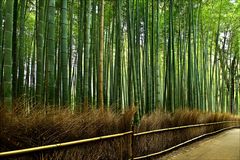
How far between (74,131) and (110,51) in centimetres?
893

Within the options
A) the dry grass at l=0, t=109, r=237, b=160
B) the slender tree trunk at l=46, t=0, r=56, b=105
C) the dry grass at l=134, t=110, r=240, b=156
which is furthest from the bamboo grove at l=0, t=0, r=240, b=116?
the dry grass at l=134, t=110, r=240, b=156

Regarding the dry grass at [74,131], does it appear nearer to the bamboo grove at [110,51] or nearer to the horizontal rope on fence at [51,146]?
the horizontal rope on fence at [51,146]

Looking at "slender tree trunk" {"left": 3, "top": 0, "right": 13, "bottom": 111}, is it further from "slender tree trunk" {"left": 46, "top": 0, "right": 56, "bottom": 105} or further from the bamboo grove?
"slender tree trunk" {"left": 46, "top": 0, "right": 56, "bottom": 105}

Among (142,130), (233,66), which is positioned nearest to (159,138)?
(142,130)

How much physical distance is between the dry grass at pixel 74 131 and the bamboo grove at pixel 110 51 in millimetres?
326

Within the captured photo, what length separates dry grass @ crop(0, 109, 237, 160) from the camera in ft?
9.01

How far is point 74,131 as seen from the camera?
3521 millimetres

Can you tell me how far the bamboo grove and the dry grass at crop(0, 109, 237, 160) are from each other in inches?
12.8

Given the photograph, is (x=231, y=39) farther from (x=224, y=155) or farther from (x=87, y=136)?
(x=87, y=136)

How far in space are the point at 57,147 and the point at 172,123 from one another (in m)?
4.54

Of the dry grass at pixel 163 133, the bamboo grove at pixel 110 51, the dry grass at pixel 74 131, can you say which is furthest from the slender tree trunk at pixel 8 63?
the dry grass at pixel 163 133

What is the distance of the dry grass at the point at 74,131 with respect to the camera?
2746mm

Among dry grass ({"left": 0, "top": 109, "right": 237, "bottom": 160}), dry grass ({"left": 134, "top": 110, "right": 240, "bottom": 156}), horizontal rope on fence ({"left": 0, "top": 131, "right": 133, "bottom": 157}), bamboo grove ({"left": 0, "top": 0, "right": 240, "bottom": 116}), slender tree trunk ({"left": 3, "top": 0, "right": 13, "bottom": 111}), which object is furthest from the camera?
dry grass ({"left": 134, "top": 110, "right": 240, "bottom": 156})

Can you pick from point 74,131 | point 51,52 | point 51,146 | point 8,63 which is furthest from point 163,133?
point 51,146
